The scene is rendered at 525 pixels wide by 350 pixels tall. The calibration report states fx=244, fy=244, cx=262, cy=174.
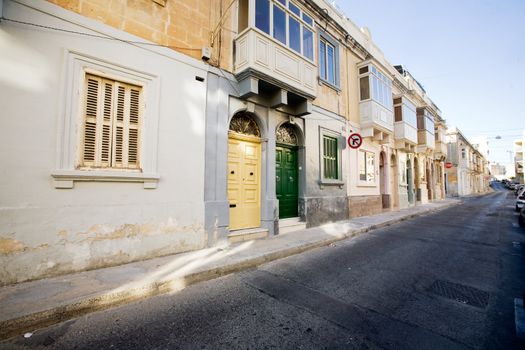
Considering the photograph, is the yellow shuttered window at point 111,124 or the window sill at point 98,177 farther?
the yellow shuttered window at point 111,124

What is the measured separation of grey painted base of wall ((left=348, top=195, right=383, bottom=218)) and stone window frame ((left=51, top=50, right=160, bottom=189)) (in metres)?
8.63

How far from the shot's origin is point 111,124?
16.1 feet

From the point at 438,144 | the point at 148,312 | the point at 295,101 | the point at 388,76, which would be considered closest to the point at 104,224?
the point at 148,312

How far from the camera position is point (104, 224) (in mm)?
4555

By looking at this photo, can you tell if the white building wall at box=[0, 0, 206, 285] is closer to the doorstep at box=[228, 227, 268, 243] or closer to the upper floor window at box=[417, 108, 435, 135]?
the doorstep at box=[228, 227, 268, 243]

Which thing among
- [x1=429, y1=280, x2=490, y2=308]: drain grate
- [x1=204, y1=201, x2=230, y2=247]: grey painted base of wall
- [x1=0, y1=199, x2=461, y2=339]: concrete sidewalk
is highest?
[x1=204, y1=201, x2=230, y2=247]: grey painted base of wall

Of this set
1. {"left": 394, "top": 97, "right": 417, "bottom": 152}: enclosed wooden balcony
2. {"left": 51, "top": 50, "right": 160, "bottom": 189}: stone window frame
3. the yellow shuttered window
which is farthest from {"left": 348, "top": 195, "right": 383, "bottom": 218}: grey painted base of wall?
the yellow shuttered window

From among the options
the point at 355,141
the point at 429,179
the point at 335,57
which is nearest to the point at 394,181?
the point at 355,141

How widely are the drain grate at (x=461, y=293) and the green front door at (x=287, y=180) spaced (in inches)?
191

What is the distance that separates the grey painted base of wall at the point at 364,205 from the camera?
11061 mm

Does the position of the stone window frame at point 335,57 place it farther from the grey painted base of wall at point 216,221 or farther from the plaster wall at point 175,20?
the grey painted base of wall at point 216,221

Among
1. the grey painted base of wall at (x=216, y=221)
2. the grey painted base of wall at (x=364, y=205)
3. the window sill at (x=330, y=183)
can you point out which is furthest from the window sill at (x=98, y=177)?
the grey painted base of wall at (x=364, y=205)

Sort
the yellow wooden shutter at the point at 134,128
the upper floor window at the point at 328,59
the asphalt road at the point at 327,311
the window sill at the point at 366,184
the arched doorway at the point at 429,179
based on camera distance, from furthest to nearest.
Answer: the arched doorway at the point at 429,179 → the window sill at the point at 366,184 → the upper floor window at the point at 328,59 → the yellow wooden shutter at the point at 134,128 → the asphalt road at the point at 327,311

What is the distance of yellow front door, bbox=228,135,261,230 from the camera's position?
7104mm
